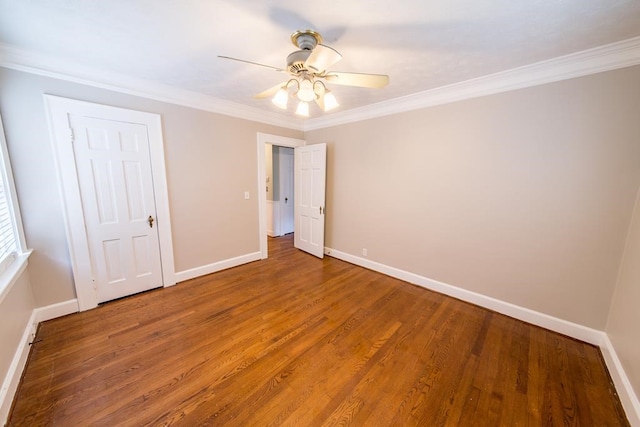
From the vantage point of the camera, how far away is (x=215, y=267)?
339cm

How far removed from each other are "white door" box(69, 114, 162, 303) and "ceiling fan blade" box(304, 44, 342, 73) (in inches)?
89.2

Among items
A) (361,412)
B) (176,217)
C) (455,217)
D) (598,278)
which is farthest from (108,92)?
(598,278)

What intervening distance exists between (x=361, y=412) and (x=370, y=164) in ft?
9.40

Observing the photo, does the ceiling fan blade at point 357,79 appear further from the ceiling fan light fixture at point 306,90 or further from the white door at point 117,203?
the white door at point 117,203

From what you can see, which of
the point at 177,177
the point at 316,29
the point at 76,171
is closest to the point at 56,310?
the point at 76,171

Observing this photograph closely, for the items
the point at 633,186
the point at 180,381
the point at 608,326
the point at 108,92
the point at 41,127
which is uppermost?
the point at 108,92

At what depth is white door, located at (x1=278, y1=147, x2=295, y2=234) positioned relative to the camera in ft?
17.5

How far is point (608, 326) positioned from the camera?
6.35 feet

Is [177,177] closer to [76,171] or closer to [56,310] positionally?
[76,171]

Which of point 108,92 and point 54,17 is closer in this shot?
point 54,17

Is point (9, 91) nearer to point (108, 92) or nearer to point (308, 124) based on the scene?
point (108, 92)

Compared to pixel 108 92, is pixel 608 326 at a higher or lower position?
lower

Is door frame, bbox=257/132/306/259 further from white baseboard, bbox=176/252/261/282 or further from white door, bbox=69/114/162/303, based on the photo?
white door, bbox=69/114/162/303

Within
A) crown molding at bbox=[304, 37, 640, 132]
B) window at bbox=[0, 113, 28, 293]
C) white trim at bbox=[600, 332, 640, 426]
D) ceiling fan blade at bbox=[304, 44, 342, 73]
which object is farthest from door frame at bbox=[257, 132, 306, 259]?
white trim at bbox=[600, 332, 640, 426]
